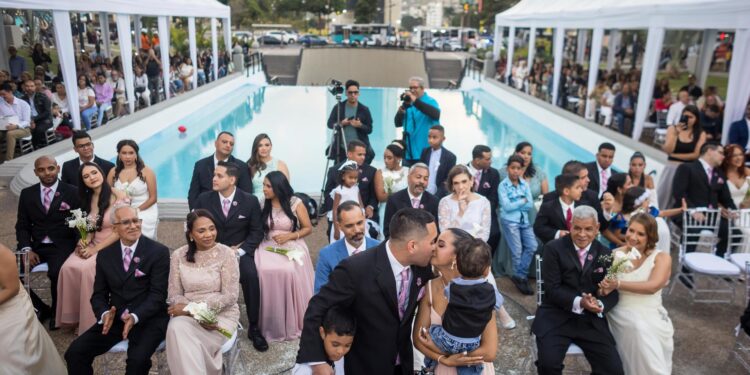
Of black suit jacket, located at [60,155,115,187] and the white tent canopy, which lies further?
the white tent canopy

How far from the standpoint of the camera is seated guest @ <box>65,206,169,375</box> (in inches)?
148

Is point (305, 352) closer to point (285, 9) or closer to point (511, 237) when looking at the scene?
point (511, 237)

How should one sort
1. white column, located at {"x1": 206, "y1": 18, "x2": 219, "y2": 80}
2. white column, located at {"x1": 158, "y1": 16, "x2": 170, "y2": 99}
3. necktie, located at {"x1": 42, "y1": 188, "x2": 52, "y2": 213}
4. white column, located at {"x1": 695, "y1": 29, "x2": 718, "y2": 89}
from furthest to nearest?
white column, located at {"x1": 206, "y1": 18, "x2": 219, "y2": 80} < white column, located at {"x1": 158, "y1": 16, "x2": 170, "y2": 99} < white column, located at {"x1": 695, "y1": 29, "x2": 718, "y2": 89} < necktie, located at {"x1": 42, "y1": 188, "x2": 52, "y2": 213}

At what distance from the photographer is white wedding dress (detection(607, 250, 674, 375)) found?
375cm

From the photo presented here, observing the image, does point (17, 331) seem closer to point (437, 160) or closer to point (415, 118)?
point (437, 160)

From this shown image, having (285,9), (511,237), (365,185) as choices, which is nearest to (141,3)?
(365,185)

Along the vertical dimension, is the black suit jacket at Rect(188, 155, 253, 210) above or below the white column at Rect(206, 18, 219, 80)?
below

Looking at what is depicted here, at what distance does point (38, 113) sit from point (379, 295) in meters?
9.89

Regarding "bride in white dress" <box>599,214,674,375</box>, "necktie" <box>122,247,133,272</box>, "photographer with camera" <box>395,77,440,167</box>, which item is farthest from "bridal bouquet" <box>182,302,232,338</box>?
"photographer with camera" <box>395,77,440,167</box>

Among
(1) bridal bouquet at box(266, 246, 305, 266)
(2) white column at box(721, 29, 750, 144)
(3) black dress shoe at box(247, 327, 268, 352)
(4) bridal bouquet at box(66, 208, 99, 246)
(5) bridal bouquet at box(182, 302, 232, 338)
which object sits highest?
(2) white column at box(721, 29, 750, 144)

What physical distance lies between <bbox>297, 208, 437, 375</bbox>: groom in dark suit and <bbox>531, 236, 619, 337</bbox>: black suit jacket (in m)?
1.54

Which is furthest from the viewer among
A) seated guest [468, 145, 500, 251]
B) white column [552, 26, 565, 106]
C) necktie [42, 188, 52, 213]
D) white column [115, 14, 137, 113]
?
white column [552, 26, 565, 106]

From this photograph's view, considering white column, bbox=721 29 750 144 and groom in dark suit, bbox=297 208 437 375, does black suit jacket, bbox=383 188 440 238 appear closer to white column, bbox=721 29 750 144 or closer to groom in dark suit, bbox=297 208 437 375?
groom in dark suit, bbox=297 208 437 375

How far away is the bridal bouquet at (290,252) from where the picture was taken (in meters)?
4.82
